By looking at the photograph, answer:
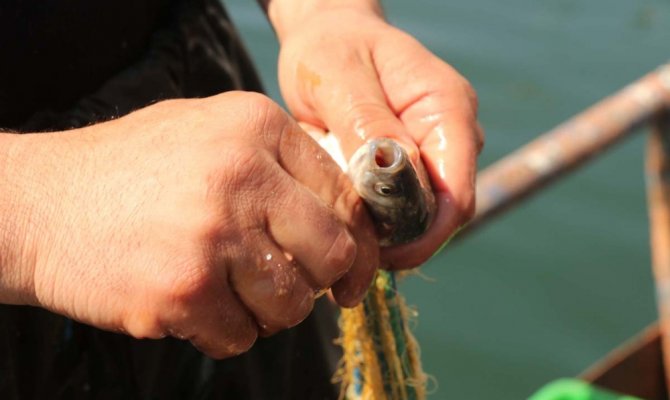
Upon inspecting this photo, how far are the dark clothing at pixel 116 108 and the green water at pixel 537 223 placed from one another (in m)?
1.22

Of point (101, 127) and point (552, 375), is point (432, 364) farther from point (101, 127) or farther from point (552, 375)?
point (101, 127)

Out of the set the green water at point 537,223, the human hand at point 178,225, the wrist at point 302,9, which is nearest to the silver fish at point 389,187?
the human hand at point 178,225

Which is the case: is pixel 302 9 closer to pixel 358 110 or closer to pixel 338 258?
pixel 358 110

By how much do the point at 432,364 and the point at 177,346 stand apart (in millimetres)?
2212

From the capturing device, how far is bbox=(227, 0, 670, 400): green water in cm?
362

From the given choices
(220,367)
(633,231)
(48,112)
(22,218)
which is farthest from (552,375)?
(22,218)

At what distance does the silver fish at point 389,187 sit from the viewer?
120cm

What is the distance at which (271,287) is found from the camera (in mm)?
1065

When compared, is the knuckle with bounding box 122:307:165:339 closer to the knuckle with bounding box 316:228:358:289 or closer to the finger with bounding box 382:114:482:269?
the knuckle with bounding box 316:228:358:289

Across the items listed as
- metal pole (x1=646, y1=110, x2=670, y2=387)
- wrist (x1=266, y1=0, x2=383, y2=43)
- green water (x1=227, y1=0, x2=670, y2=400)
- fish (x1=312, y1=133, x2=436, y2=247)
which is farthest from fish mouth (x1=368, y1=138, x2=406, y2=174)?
metal pole (x1=646, y1=110, x2=670, y2=387)

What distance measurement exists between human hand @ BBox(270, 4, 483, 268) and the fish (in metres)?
0.04

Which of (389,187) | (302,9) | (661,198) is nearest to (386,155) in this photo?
(389,187)

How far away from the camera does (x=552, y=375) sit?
11.6 ft

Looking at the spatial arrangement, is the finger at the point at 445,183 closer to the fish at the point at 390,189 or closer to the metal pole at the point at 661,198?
the fish at the point at 390,189
